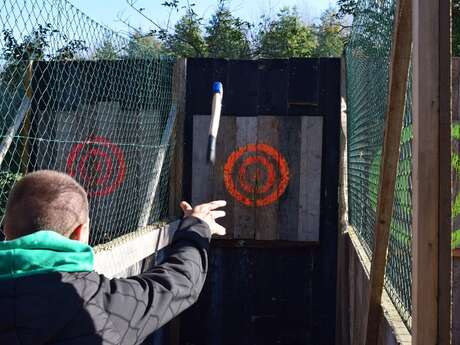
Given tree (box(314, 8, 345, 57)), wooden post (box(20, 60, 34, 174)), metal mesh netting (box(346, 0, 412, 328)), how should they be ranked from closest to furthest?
metal mesh netting (box(346, 0, 412, 328)) → wooden post (box(20, 60, 34, 174)) → tree (box(314, 8, 345, 57))

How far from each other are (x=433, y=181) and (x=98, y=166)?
9.92 ft

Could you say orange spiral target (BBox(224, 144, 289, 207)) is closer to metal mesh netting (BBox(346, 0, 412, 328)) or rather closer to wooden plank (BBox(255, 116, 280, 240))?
wooden plank (BBox(255, 116, 280, 240))

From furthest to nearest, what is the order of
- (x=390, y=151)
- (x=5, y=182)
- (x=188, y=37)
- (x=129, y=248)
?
(x=188, y=37) → (x=129, y=248) → (x=5, y=182) → (x=390, y=151)

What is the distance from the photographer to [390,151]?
7.03 feet

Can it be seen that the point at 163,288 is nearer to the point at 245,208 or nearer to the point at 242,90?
the point at 245,208

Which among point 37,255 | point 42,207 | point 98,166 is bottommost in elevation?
point 37,255

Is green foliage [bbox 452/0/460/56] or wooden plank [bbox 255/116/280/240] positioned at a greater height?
green foliage [bbox 452/0/460/56]

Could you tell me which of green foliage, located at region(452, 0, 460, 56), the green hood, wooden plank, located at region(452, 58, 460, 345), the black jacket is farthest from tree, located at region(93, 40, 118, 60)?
green foliage, located at region(452, 0, 460, 56)

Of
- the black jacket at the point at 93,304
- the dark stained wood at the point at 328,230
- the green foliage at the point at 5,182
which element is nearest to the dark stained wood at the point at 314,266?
the dark stained wood at the point at 328,230

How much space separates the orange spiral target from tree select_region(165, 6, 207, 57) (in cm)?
687

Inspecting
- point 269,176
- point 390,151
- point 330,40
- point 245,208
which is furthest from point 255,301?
point 330,40

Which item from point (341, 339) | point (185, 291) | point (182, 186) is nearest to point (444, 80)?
point (185, 291)

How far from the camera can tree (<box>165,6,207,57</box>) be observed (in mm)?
11562

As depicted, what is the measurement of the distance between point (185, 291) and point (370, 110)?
179 cm
